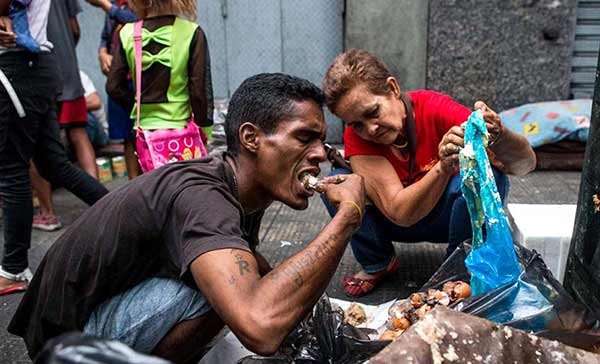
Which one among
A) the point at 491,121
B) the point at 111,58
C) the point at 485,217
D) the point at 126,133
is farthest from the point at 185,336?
the point at 111,58

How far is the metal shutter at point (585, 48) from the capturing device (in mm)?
5555

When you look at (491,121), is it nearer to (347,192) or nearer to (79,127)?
(347,192)

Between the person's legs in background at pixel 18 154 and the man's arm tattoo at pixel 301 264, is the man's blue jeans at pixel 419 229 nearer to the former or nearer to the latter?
the man's arm tattoo at pixel 301 264

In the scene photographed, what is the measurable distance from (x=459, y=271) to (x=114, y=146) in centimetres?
434

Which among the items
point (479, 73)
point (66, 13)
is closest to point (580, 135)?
point (479, 73)

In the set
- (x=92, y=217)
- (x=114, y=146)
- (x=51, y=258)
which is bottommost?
(x=114, y=146)

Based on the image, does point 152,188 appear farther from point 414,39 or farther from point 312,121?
point 414,39

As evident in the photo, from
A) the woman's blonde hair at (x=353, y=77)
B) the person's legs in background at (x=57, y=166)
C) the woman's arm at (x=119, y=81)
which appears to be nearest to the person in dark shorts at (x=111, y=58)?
the woman's arm at (x=119, y=81)

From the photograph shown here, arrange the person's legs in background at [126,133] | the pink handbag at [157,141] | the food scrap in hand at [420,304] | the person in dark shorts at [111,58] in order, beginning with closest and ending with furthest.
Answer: the food scrap in hand at [420,304], the pink handbag at [157,141], the person in dark shorts at [111,58], the person's legs in background at [126,133]

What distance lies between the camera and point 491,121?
2.23 m

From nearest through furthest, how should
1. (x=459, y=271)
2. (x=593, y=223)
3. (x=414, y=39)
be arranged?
(x=593, y=223) → (x=459, y=271) → (x=414, y=39)

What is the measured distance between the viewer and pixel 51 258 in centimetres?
187

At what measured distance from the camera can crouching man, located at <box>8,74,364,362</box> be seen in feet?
5.23

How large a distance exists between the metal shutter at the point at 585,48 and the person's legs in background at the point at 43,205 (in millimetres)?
4576
